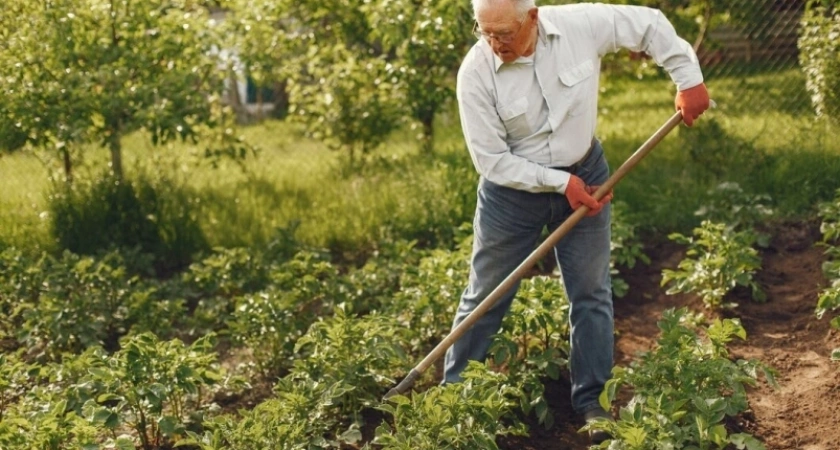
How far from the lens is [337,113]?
809cm

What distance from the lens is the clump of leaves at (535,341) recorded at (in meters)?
4.57

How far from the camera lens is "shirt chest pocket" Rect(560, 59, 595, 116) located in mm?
4090

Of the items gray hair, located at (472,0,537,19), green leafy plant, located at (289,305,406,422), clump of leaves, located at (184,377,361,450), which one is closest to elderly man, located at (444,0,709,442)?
gray hair, located at (472,0,537,19)

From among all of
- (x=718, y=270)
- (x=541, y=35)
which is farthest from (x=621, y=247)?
(x=541, y=35)

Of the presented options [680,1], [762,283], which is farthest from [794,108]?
[762,283]

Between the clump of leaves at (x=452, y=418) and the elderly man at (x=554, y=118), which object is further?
the elderly man at (x=554, y=118)

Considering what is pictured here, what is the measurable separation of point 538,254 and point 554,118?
1.67 feet

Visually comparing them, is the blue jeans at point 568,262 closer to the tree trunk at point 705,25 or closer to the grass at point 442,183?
the grass at point 442,183

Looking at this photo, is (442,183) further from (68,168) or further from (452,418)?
(452,418)

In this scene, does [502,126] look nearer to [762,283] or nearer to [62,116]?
[762,283]

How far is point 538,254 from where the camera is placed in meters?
4.25

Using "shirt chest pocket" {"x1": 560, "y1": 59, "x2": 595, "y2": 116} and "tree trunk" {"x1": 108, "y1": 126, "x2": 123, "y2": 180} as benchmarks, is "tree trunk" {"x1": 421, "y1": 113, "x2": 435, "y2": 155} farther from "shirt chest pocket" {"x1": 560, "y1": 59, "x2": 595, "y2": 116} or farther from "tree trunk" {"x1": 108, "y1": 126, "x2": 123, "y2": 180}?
"shirt chest pocket" {"x1": 560, "y1": 59, "x2": 595, "y2": 116}

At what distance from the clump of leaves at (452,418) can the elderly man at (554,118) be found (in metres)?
0.52

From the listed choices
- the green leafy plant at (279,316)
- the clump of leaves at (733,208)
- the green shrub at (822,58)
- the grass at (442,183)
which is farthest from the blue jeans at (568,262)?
the green shrub at (822,58)
